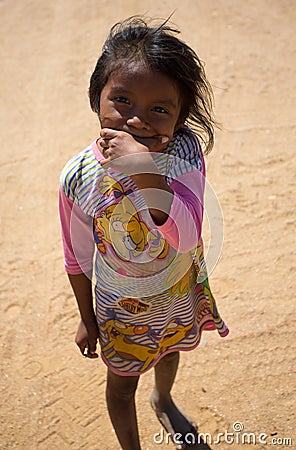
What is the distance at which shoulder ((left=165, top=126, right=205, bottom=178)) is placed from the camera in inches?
69.2

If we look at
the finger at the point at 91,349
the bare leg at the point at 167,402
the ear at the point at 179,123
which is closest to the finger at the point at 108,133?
the ear at the point at 179,123

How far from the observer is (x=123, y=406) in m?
2.11

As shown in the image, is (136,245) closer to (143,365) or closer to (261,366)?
(143,365)

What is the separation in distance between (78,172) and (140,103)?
0.32 meters

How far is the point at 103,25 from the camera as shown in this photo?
521 cm

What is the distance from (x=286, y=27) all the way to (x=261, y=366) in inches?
130

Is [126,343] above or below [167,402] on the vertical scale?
above

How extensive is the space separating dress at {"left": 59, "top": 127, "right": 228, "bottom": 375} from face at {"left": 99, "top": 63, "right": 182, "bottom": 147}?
0.31ft

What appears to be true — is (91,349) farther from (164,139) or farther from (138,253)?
(164,139)

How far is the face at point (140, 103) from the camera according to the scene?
1605 millimetres

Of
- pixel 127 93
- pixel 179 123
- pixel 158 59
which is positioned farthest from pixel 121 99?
pixel 179 123

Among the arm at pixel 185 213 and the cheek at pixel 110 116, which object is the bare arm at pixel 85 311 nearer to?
the arm at pixel 185 213

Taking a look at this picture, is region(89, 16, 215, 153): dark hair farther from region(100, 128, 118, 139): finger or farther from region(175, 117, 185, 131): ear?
region(100, 128, 118, 139): finger

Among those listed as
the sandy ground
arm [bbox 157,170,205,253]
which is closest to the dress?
arm [bbox 157,170,205,253]
